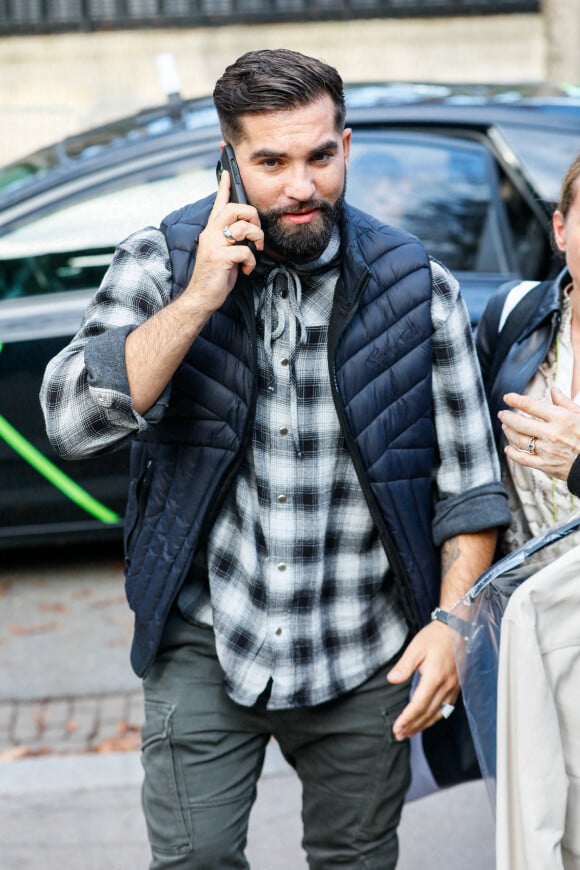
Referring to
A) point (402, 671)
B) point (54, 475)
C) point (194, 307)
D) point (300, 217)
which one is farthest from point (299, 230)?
point (54, 475)

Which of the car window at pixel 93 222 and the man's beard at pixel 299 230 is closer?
the man's beard at pixel 299 230

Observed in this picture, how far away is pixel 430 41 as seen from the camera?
1114cm

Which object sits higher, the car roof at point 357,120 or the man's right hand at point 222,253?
the man's right hand at point 222,253

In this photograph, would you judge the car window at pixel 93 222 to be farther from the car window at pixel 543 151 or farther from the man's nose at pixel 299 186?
the man's nose at pixel 299 186

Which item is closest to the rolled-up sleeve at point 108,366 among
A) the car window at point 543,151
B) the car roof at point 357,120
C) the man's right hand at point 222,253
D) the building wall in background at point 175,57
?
the man's right hand at point 222,253

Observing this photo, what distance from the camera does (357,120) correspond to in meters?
4.78

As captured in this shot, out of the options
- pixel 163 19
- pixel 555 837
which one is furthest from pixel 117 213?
pixel 163 19

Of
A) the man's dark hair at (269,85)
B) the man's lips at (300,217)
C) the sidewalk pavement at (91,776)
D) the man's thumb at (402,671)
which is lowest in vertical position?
the sidewalk pavement at (91,776)

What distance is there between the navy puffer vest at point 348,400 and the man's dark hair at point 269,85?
214mm

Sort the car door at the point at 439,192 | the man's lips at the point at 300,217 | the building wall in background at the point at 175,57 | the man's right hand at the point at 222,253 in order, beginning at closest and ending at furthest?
the man's right hand at the point at 222,253, the man's lips at the point at 300,217, the car door at the point at 439,192, the building wall in background at the point at 175,57

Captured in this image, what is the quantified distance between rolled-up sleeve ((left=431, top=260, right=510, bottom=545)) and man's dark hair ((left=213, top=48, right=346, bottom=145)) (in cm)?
41

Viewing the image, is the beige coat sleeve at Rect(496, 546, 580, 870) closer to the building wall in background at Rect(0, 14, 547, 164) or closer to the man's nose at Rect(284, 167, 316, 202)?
the man's nose at Rect(284, 167, 316, 202)

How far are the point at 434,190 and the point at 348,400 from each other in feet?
8.65

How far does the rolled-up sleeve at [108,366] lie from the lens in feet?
7.34
